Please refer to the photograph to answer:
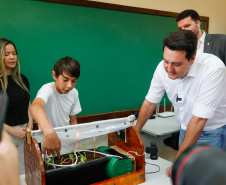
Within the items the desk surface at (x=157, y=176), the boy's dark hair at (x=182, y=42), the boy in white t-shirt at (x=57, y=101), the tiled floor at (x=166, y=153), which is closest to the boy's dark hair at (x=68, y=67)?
the boy in white t-shirt at (x=57, y=101)

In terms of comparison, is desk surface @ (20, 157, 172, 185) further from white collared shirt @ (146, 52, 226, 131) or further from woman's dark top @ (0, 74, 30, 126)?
woman's dark top @ (0, 74, 30, 126)

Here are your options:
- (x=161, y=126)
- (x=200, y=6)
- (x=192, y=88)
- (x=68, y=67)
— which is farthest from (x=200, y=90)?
(x=200, y=6)

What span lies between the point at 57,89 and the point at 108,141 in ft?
1.81

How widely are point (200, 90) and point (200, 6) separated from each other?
8.54ft

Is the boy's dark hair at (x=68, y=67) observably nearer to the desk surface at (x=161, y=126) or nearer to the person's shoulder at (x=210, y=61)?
the person's shoulder at (x=210, y=61)

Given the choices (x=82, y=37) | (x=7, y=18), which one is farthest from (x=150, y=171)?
(x=7, y=18)

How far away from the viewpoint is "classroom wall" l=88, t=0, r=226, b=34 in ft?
9.28

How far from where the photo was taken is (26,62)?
2.23 m

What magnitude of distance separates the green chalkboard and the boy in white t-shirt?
75cm

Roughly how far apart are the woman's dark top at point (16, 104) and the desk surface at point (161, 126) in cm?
128

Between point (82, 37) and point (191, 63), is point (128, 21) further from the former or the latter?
point (191, 63)

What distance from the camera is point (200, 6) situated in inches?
135

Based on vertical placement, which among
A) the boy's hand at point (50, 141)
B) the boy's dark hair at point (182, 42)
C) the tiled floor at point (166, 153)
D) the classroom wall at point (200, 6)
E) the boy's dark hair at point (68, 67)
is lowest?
the tiled floor at point (166, 153)

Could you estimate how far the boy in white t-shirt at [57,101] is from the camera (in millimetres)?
1084
